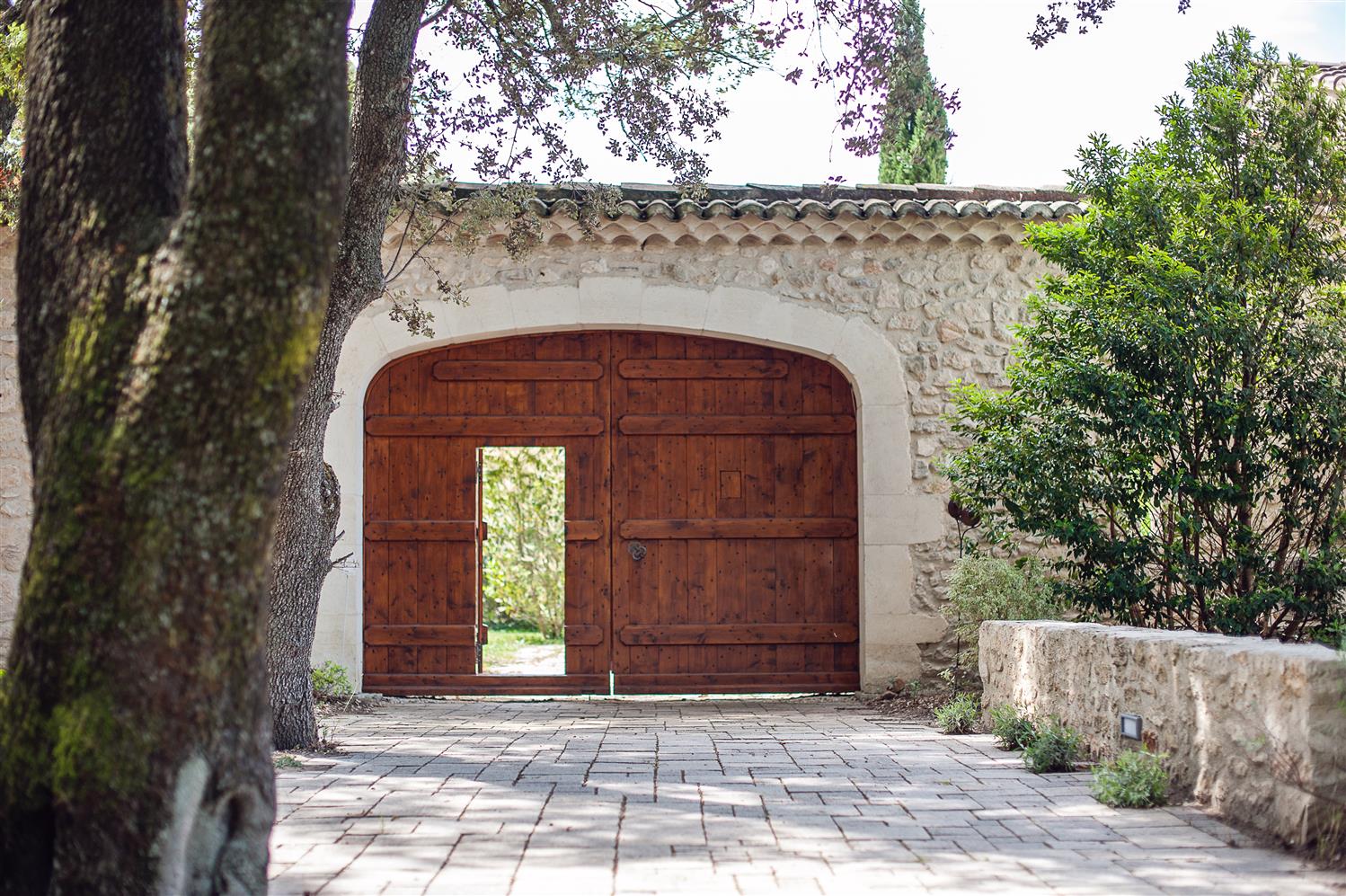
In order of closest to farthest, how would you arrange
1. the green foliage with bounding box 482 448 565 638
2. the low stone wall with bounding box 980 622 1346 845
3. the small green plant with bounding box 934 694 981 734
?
the low stone wall with bounding box 980 622 1346 845 → the small green plant with bounding box 934 694 981 734 → the green foliage with bounding box 482 448 565 638

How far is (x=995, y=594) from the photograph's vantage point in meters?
6.68

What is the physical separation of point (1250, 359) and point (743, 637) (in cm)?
360

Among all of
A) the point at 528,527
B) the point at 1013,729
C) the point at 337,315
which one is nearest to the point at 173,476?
the point at 337,315

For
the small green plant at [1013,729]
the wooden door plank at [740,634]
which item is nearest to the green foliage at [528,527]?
the wooden door plank at [740,634]

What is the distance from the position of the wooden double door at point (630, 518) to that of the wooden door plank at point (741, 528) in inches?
0.5

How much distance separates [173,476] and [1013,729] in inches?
157

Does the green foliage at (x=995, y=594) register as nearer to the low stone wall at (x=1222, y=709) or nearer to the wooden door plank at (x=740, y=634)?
the wooden door plank at (x=740, y=634)

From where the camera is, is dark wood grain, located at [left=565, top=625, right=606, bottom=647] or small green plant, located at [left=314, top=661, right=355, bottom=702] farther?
dark wood grain, located at [left=565, top=625, right=606, bottom=647]

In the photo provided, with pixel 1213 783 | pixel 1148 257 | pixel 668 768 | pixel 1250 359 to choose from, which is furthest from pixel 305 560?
pixel 1250 359

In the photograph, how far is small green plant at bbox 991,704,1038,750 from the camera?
513 centimetres

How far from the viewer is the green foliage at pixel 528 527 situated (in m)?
13.4

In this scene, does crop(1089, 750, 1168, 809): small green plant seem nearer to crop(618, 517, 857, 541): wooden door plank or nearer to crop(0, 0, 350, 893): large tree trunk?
crop(0, 0, 350, 893): large tree trunk

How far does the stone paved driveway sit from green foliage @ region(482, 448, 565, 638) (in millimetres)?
7748

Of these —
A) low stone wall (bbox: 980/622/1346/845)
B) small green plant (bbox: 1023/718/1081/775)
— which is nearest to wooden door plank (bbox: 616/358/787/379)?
low stone wall (bbox: 980/622/1346/845)
